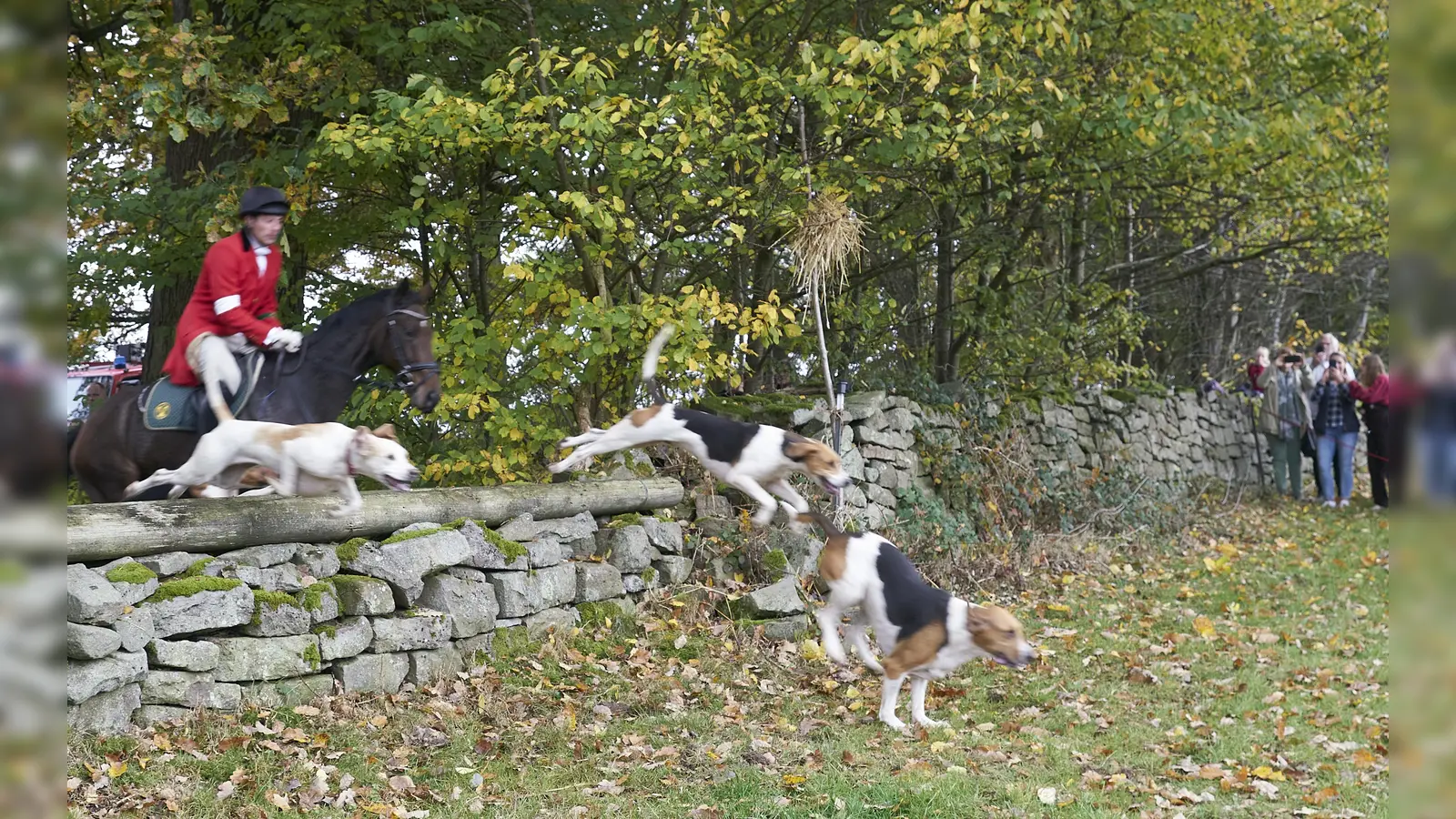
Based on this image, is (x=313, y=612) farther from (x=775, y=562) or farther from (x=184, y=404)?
(x=775, y=562)

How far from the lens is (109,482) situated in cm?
623

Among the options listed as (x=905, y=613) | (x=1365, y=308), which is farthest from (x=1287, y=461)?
(x=905, y=613)

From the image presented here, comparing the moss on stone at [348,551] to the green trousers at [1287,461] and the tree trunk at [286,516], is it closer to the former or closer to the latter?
the tree trunk at [286,516]

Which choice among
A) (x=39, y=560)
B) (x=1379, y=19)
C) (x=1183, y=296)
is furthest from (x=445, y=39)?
(x=1183, y=296)

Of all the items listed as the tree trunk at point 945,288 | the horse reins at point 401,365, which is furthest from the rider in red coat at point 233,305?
the tree trunk at point 945,288

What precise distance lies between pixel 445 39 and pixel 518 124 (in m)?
2.20

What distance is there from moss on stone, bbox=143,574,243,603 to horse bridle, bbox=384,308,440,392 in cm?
129

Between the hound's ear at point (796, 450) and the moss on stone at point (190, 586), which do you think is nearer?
the hound's ear at point (796, 450)

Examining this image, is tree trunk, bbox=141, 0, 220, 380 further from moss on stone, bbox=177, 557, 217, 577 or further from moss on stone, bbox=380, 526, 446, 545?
moss on stone, bbox=177, 557, 217, 577

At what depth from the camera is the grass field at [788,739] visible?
5129mm

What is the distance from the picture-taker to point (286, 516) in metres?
6.28

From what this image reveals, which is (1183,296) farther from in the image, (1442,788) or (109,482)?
(1442,788)

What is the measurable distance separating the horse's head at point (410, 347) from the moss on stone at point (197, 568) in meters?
1.31

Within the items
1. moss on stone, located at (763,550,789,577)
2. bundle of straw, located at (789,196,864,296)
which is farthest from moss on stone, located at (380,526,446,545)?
bundle of straw, located at (789,196,864,296)
